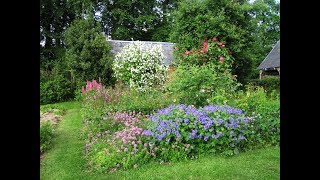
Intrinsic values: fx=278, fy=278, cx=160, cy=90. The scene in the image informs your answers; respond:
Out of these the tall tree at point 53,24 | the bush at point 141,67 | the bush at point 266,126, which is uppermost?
the tall tree at point 53,24

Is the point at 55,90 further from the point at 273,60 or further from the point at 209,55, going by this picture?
the point at 273,60

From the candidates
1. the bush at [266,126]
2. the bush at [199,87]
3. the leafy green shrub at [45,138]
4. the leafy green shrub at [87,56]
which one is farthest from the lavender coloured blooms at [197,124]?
the leafy green shrub at [87,56]

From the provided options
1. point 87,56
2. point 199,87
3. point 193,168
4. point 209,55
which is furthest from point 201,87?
point 87,56

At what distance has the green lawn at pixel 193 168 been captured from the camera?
396cm

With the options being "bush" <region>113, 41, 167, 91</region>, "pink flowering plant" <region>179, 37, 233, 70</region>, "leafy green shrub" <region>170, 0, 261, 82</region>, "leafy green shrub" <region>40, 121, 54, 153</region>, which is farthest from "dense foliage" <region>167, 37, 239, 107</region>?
"leafy green shrub" <region>170, 0, 261, 82</region>

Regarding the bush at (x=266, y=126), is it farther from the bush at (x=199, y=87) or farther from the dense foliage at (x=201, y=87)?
the bush at (x=199, y=87)

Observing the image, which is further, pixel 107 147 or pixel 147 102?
pixel 147 102

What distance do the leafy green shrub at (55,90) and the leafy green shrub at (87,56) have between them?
58 cm

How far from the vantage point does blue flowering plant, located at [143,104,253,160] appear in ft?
15.5

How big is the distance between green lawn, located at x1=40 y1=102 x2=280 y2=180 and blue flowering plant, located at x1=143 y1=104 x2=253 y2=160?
23 cm
